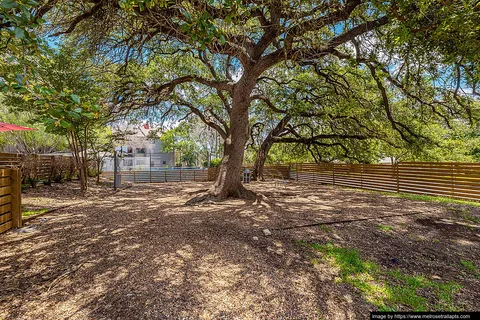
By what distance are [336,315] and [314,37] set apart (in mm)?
4823

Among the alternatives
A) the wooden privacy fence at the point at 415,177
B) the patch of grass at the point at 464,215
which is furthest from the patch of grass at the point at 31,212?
the wooden privacy fence at the point at 415,177

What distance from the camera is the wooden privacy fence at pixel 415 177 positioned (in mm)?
7582

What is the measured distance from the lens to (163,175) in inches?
717

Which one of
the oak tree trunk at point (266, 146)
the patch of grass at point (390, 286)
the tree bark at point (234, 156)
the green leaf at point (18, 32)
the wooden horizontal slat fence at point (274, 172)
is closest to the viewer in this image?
the green leaf at point (18, 32)

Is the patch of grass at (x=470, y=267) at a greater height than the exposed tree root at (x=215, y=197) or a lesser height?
lesser

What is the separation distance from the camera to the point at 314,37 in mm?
4848

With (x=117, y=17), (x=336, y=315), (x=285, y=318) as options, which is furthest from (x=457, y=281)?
(x=117, y=17)

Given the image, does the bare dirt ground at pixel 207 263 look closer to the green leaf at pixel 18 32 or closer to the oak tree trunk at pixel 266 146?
the green leaf at pixel 18 32

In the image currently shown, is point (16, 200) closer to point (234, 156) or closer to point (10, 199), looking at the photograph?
point (10, 199)

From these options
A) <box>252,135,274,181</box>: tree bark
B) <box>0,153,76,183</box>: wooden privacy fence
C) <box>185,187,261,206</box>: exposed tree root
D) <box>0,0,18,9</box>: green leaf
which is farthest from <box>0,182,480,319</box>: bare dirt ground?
<box>252,135,274,181</box>: tree bark

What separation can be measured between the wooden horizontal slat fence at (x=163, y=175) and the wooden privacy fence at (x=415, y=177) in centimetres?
959

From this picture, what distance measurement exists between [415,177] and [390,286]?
28.0ft

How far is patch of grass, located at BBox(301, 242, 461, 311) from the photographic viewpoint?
7.51ft

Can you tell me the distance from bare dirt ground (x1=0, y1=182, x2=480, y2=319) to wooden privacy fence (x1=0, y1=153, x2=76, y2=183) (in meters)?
5.05
